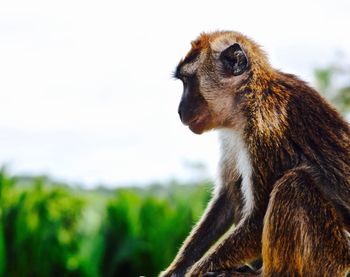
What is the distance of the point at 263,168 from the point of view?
6.15 meters

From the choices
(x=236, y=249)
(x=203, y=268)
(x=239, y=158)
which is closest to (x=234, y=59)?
(x=239, y=158)

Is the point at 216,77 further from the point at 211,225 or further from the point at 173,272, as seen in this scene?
the point at 173,272

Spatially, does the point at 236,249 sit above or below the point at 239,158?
below

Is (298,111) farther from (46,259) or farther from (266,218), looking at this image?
(46,259)

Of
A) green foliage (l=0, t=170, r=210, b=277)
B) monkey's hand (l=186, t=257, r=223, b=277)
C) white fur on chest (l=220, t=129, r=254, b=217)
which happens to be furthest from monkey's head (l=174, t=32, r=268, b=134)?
green foliage (l=0, t=170, r=210, b=277)

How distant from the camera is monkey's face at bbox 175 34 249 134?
6.59m

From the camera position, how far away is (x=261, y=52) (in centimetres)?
678

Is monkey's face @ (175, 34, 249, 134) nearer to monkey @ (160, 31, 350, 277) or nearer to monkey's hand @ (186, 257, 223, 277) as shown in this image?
monkey @ (160, 31, 350, 277)

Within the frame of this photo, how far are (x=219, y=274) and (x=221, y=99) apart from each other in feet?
5.18

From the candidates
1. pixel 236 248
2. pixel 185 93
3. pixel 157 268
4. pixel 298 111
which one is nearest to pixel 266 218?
pixel 236 248

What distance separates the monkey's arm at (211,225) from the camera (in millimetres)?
6711

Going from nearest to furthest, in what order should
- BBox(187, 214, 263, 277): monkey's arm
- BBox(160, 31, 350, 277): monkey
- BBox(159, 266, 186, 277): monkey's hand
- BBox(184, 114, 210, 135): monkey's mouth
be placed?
BBox(160, 31, 350, 277): monkey < BBox(187, 214, 263, 277): monkey's arm < BBox(159, 266, 186, 277): monkey's hand < BBox(184, 114, 210, 135): monkey's mouth

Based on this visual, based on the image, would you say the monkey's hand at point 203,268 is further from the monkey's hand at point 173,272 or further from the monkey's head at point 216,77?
the monkey's head at point 216,77

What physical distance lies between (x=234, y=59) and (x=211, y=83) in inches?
13.6
